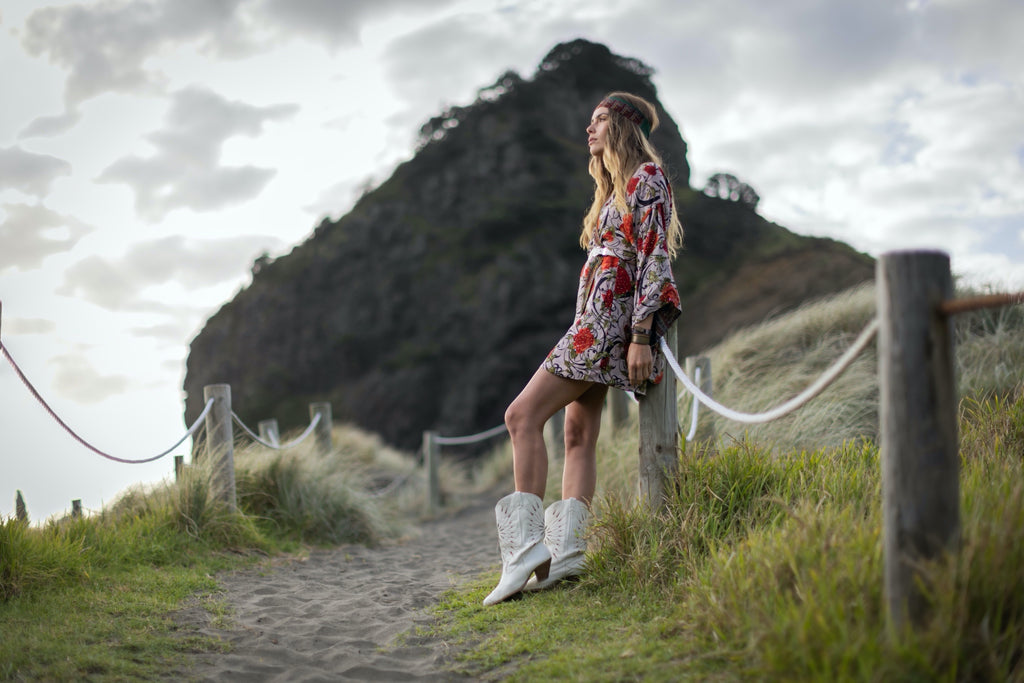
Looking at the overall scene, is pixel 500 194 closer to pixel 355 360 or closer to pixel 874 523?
pixel 355 360

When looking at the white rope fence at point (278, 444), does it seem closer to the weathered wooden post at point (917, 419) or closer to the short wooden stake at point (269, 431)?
the short wooden stake at point (269, 431)

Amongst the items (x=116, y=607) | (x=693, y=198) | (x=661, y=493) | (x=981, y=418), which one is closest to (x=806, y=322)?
(x=981, y=418)

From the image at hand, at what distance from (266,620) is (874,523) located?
2.64 metres

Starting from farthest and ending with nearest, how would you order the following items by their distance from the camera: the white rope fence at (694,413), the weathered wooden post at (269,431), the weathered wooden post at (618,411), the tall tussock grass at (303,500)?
the weathered wooden post at (269,431) < the weathered wooden post at (618,411) < the tall tussock grass at (303,500) < the white rope fence at (694,413)

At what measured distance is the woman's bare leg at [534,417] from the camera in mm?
3172

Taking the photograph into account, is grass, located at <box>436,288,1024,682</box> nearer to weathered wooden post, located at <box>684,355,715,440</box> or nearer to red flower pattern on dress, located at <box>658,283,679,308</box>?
red flower pattern on dress, located at <box>658,283,679,308</box>

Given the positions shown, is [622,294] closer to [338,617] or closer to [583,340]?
[583,340]

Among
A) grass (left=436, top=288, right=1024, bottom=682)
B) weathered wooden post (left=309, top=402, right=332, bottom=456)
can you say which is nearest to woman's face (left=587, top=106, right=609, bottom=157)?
grass (left=436, top=288, right=1024, bottom=682)

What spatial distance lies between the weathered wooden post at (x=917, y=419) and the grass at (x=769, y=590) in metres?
0.05

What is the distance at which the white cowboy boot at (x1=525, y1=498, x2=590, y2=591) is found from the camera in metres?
3.28

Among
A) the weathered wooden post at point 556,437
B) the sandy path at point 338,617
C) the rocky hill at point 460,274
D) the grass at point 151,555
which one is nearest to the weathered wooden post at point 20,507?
the grass at point 151,555

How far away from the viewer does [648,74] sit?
123 ft

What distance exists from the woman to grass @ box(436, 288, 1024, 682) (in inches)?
6.3

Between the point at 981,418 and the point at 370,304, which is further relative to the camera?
the point at 370,304
